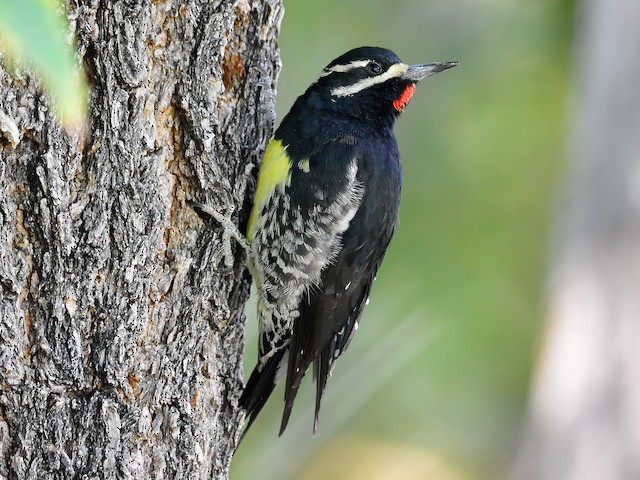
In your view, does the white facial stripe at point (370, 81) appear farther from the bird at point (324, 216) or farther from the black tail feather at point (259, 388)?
the black tail feather at point (259, 388)

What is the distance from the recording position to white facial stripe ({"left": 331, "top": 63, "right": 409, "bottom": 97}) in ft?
10.1

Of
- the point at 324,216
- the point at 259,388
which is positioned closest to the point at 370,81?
the point at 324,216

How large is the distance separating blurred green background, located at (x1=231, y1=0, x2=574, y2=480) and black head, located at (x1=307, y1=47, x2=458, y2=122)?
9.34 ft

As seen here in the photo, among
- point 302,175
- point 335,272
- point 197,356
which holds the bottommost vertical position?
point 197,356

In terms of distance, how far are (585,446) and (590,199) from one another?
1477 mm

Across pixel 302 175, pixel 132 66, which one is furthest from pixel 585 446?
pixel 132 66

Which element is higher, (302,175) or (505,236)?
(505,236)

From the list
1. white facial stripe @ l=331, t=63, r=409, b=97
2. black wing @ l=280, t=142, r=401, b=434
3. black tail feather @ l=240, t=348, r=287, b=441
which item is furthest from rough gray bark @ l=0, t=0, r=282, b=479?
white facial stripe @ l=331, t=63, r=409, b=97

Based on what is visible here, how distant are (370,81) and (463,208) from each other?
15.5ft

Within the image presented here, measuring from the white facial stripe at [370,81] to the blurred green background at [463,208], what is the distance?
2876 mm

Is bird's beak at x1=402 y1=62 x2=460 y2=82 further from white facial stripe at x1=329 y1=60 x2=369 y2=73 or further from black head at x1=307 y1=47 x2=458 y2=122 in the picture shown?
white facial stripe at x1=329 y1=60 x2=369 y2=73

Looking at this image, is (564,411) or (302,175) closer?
(302,175)

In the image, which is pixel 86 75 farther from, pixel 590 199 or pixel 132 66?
pixel 590 199

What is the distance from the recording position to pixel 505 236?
25.8 feet
